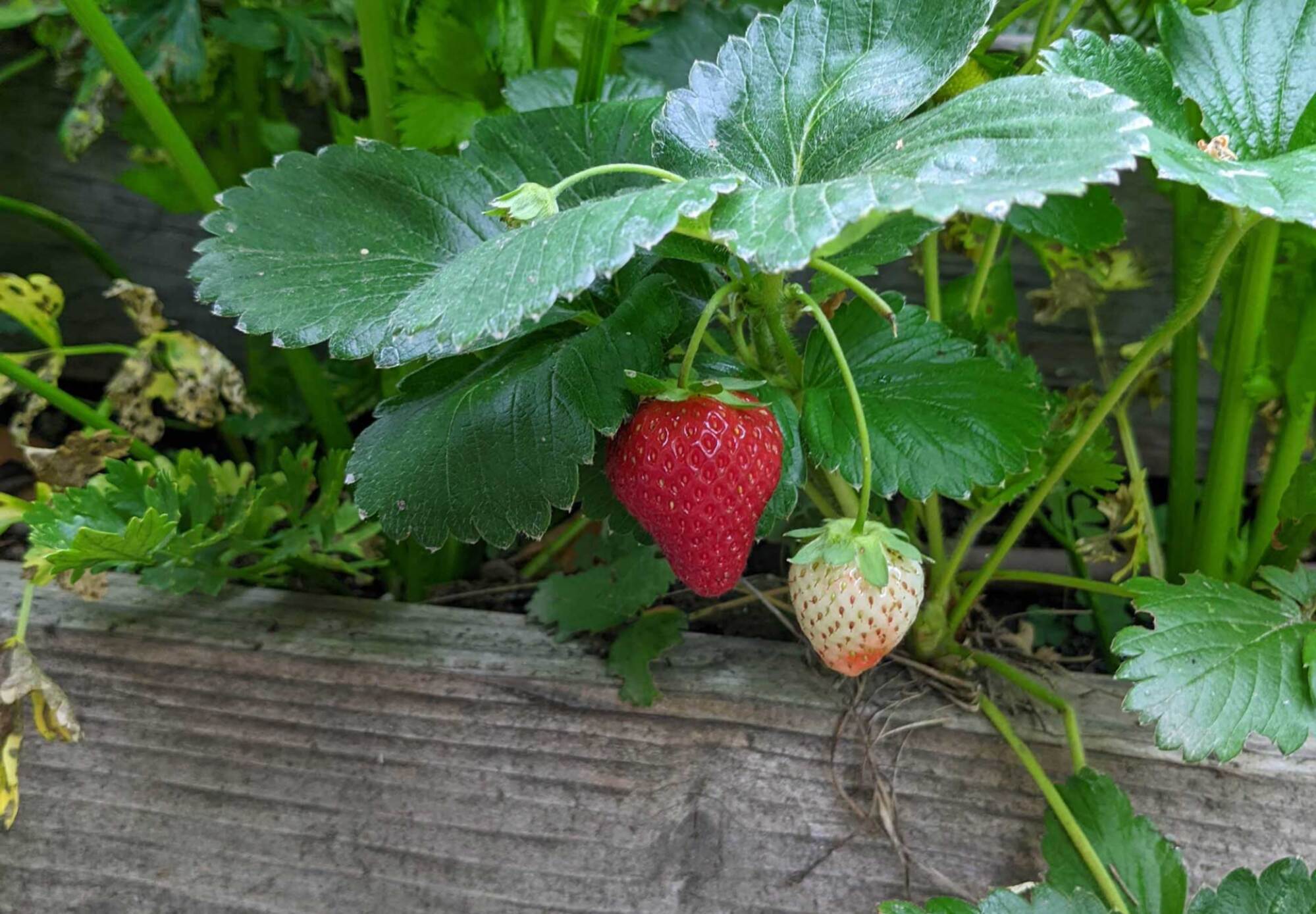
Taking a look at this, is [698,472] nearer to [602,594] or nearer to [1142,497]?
[602,594]

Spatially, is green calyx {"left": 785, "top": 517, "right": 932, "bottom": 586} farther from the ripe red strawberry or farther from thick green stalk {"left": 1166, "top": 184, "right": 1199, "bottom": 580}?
thick green stalk {"left": 1166, "top": 184, "right": 1199, "bottom": 580}

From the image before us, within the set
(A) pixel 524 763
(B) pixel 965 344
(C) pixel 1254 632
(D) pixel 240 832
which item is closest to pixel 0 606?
(D) pixel 240 832

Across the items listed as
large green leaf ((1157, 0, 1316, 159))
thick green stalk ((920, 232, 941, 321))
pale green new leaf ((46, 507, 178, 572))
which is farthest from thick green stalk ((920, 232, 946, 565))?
pale green new leaf ((46, 507, 178, 572))

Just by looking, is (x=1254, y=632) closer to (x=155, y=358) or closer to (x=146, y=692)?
(x=146, y=692)

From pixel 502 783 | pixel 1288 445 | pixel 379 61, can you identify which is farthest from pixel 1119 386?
pixel 379 61

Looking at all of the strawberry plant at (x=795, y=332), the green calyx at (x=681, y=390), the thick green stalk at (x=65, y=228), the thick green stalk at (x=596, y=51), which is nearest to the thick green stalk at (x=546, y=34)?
the strawberry plant at (x=795, y=332)

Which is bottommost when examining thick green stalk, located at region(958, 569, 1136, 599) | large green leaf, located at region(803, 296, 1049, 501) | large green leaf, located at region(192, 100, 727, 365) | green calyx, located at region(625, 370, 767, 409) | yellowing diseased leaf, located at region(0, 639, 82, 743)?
thick green stalk, located at region(958, 569, 1136, 599)

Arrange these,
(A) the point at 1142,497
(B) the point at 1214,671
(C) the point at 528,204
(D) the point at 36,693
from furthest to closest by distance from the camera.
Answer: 1. (A) the point at 1142,497
2. (D) the point at 36,693
3. (B) the point at 1214,671
4. (C) the point at 528,204
